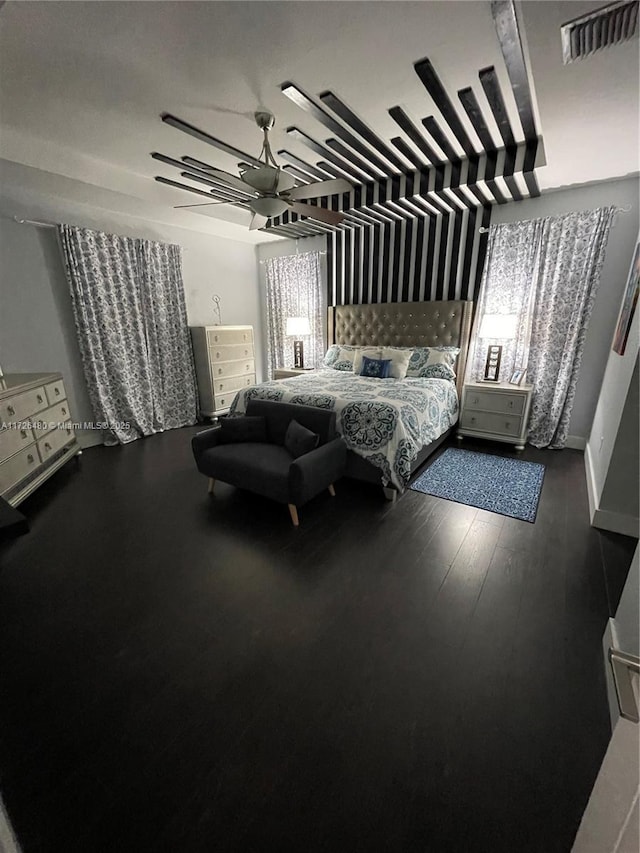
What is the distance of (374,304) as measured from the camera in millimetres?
4863

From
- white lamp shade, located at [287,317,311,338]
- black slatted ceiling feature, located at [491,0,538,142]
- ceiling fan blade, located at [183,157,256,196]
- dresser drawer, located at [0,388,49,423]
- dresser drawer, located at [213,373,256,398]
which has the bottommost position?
dresser drawer, located at [213,373,256,398]

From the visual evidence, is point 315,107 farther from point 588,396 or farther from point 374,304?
point 588,396

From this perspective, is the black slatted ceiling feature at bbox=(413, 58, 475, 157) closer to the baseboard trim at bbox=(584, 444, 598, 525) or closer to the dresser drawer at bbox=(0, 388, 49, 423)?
the baseboard trim at bbox=(584, 444, 598, 525)

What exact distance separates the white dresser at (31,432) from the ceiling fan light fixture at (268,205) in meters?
2.40

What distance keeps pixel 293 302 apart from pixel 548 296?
3.58 m

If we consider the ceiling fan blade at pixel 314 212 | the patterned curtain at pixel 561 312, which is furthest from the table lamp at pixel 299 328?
the patterned curtain at pixel 561 312

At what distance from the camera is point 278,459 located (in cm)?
278

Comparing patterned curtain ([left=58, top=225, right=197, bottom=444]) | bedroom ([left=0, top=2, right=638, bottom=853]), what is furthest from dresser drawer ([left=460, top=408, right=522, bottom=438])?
patterned curtain ([left=58, top=225, right=197, bottom=444])

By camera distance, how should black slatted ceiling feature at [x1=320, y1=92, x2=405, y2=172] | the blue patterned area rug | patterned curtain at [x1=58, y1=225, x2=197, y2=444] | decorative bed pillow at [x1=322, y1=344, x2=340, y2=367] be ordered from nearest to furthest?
1. black slatted ceiling feature at [x1=320, y1=92, x2=405, y2=172]
2. the blue patterned area rug
3. patterned curtain at [x1=58, y1=225, x2=197, y2=444]
4. decorative bed pillow at [x1=322, y1=344, x2=340, y2=367]

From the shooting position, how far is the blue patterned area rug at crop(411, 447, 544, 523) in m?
2.87

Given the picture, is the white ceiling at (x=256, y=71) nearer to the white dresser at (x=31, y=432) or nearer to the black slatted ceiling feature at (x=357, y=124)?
the black slatted ceiling feature at (x=357, y=124)

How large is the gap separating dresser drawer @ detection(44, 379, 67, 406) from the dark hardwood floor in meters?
1.31

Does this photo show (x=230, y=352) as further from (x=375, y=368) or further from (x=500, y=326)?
(x=500, y=326)

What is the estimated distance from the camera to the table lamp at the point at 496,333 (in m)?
3.81
